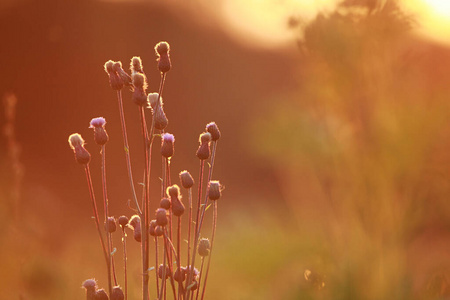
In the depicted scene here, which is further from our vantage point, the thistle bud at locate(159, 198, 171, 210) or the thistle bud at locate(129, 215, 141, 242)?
the thistle bud at locate(129, 215, 141, 242)

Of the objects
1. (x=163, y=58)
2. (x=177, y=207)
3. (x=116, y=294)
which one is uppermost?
(x=163, y=58)

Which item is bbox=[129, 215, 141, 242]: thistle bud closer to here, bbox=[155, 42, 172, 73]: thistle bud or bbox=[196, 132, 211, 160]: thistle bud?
bbox=[196, 132, 211, 160]: thistle bud

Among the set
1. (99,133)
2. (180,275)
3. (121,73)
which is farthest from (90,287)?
(121,73)

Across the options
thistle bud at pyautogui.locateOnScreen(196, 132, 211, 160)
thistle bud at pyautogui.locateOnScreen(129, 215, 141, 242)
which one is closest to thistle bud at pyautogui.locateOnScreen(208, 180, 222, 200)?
thistle bud at pyautogui.locateOnScreen(196, 132, 211, 160)

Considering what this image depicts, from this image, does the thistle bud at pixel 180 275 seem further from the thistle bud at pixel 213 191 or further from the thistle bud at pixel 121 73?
the thistle bud at pixel 121 73

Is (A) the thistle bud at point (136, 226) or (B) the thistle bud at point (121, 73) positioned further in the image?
(A) the thistle bud at point (136, 226)

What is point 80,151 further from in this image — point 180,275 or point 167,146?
point 180,275

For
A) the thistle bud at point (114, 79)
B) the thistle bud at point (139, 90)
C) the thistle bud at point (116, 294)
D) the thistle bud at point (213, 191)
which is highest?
the thistle bud at point (114, 79)

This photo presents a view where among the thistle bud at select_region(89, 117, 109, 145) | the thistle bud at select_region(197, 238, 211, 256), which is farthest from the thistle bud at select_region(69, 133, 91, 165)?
the thistle bud at select_region(197, 238, 211, 256)

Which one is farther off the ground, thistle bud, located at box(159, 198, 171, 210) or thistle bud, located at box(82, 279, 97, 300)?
thistle bud, located at box(159, 198, 171, 210)

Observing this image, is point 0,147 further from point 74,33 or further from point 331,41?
point 331,41

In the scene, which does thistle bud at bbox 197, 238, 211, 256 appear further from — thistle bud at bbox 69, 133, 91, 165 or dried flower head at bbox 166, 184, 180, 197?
thistle bud at bbox 69, 133, 91, 165

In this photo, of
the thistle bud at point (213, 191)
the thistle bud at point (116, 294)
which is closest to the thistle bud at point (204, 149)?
the thistle bud at point (213, 191)

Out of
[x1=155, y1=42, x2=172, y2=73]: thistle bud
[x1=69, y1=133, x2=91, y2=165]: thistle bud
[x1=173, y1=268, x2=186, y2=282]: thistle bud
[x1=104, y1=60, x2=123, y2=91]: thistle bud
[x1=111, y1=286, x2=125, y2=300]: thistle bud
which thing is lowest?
[x1=111, y1=286, x2=125, y2=300]: thistle bud
